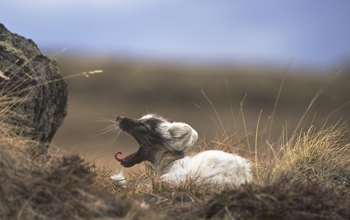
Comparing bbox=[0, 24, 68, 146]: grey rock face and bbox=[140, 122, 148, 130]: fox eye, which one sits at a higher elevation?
bbox=[0, 24, 68, 146]: grey rock face

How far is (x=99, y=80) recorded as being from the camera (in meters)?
31.8

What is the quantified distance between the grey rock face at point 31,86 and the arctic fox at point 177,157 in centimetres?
130

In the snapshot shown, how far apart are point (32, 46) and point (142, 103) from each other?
22.9 metres

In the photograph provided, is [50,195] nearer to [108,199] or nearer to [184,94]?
[108,199]

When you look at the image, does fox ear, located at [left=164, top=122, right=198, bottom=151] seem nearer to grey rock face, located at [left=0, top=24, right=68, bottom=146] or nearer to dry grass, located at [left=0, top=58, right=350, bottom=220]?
dry grass, located at [left=0, top=58, right=350, bottom=220]

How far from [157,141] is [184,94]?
2567 cm

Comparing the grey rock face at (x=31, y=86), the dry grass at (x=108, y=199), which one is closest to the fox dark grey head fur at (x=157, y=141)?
the dry grass at (x=108, y=199)

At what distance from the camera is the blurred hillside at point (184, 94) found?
89.0 ft

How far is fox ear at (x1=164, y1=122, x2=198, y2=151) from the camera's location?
5.12m

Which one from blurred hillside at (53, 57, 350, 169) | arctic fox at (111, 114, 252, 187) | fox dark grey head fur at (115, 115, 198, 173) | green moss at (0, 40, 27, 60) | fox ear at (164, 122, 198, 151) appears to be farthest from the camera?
blurred hillside at (53, 57, 350, 169)

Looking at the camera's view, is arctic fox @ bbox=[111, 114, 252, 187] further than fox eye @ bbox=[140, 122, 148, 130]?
No

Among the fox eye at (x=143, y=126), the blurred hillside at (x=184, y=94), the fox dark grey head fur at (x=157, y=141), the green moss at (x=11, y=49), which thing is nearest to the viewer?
the fox dark grey head fur at (x=157, y=141)

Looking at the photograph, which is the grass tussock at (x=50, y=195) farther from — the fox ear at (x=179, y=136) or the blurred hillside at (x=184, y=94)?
the blurred hillside at (x=184, y=94)

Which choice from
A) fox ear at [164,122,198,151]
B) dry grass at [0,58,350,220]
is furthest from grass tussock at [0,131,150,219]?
fox ear at [164,122,198,151]
